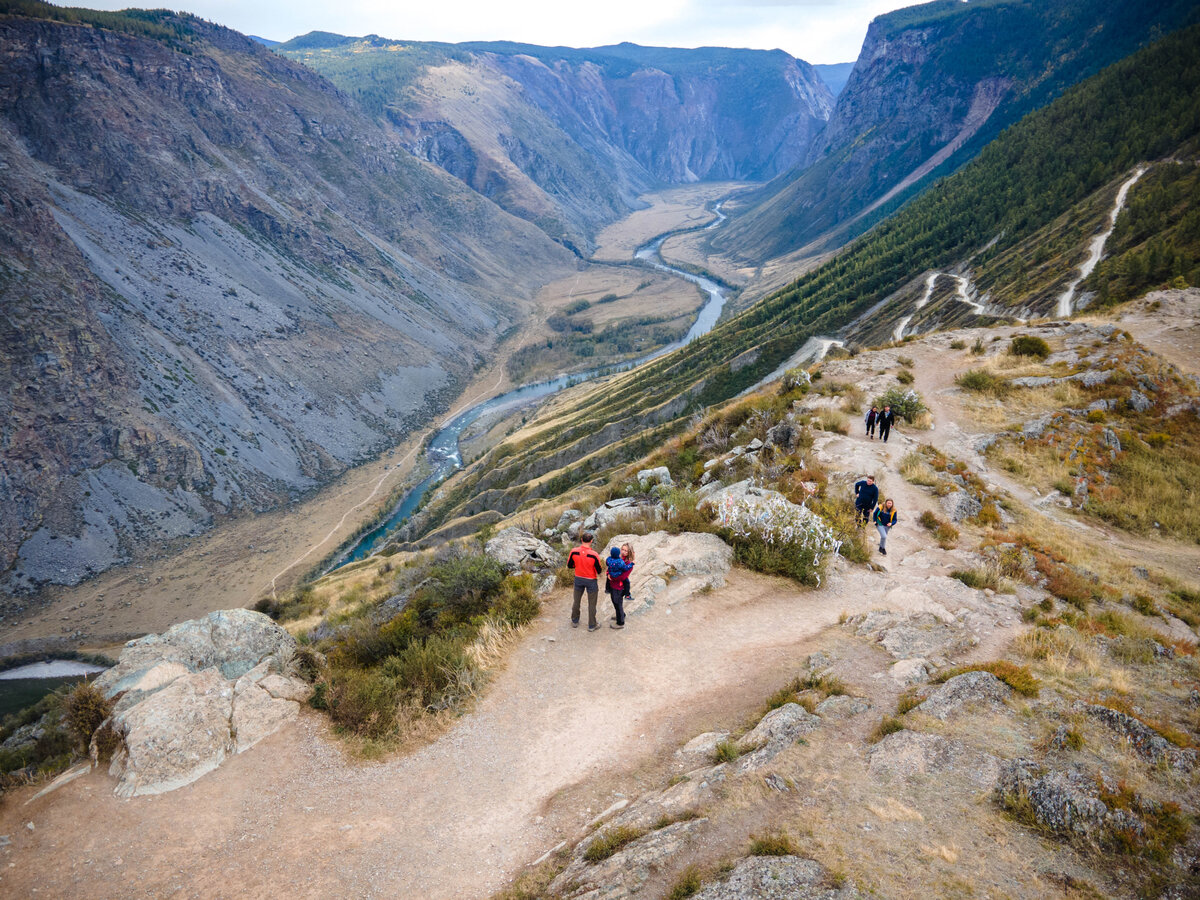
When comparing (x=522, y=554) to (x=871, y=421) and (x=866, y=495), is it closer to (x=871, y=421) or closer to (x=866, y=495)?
(x=866, y=495)

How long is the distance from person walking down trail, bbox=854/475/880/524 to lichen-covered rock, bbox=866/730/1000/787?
8499 mm

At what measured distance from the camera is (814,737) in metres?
8.22

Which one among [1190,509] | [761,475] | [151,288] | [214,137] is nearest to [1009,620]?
[761,475]

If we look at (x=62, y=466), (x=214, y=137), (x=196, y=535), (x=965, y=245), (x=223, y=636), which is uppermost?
(x=214, y=137)

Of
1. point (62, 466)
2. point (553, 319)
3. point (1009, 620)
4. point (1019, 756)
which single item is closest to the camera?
point (1019, 756)

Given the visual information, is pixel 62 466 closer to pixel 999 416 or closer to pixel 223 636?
pixel 223 636

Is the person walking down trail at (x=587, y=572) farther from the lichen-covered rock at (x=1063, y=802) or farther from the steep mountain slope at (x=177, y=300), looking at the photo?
the steep mountain slope at (x=177, y=300)

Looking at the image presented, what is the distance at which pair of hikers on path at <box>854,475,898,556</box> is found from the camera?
14758 millimetres

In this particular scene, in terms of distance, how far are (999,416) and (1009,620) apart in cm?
1470

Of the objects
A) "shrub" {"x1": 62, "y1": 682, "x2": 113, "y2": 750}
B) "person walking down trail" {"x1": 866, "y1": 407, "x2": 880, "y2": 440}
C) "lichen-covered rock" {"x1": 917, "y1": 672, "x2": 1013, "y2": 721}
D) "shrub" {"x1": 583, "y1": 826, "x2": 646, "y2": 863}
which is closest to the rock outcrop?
"shrub" {"x1": 62, "y1": 682, "x2": 113, "y2": 750}

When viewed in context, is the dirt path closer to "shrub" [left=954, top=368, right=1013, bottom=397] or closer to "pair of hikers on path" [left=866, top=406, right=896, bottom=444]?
"pair of hikers on path" [left=866, top=406, right=896, bottom=444]

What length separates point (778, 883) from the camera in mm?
5848

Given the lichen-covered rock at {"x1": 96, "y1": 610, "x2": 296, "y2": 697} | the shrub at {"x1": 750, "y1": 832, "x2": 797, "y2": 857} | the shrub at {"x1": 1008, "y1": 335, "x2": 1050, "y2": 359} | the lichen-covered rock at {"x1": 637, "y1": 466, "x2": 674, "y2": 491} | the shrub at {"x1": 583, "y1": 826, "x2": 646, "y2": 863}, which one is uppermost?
the shrub at {"x1": 1008, "y1": 335, "x2": 1050, "y2": 359}

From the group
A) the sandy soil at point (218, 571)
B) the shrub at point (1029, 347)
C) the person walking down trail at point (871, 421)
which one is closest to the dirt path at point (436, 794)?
the person walking down trail at point (871, 421)
